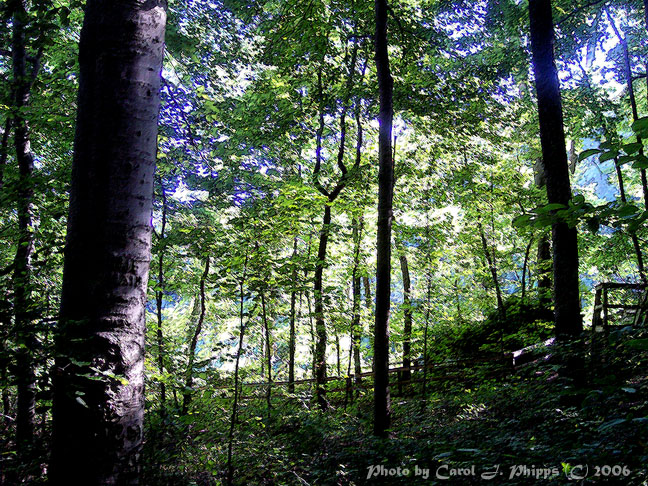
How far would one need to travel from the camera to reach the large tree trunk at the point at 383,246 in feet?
18.4

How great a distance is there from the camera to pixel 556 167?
5.93 metres

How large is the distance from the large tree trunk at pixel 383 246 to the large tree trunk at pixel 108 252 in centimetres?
445

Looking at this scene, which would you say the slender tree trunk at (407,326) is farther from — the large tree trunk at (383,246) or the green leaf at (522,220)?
the green leaf at (522,220)

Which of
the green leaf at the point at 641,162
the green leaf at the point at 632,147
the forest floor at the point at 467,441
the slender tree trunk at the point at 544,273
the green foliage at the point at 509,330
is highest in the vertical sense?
the slender tree trunk at the point at 544,273

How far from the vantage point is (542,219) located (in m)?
1.72

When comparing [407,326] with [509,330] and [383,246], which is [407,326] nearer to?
[509,330]

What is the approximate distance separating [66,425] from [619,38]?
17779mm

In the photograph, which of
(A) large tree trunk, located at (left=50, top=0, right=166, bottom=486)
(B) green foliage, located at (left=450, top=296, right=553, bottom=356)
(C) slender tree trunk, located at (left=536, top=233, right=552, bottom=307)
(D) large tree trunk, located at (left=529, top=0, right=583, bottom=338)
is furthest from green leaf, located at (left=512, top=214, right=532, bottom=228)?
(B) green foliage, located at (left=450, top=296, right=553, bottom=356)

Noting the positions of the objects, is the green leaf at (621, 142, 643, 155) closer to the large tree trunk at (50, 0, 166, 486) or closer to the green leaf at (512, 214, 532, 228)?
the green leaf at (512, 214, 532, 228)

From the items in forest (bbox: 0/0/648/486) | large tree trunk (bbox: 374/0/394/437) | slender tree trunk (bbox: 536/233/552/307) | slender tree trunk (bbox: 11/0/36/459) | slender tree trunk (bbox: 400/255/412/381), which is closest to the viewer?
forest (bbox: 0/0/648/486)

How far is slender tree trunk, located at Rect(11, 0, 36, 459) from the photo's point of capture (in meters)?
1.72

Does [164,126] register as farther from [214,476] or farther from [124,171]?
[124,171]

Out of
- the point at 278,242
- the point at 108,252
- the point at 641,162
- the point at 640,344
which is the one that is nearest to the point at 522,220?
the point at 641,162

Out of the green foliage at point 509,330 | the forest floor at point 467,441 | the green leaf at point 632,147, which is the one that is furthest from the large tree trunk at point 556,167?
the green leaf at point 632,147
